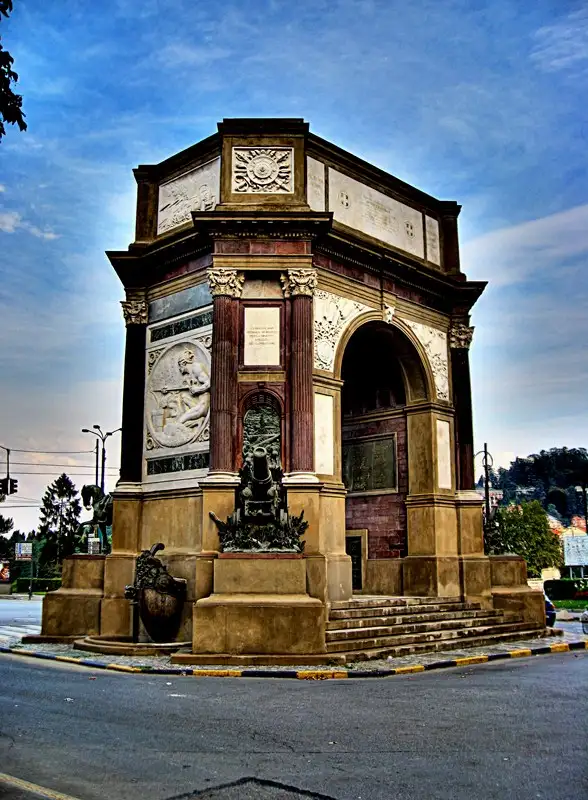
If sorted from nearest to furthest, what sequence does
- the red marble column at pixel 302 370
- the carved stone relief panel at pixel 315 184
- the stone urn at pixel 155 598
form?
1. the stone urn at pixel 155 598
2. the red marble column at pixel 302 370
3. the carved stone relief panel at pixel 315 184

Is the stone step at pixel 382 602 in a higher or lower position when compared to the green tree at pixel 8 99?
lower

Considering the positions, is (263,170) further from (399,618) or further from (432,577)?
(432,577)

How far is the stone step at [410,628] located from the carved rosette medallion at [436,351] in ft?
19.1

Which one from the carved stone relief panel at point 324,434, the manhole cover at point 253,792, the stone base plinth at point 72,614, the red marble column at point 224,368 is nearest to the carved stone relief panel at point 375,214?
the red marble column at point 224,368

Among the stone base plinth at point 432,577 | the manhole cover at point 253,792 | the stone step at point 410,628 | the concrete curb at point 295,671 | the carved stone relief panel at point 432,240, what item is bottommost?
the concrete curb at point 295,671

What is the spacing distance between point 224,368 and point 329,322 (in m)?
2.91

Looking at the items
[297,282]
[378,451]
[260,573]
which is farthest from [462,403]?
[260,573]

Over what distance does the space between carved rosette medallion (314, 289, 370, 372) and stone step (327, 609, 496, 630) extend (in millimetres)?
5329

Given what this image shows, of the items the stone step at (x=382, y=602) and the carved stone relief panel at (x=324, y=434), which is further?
the carved stone relief panel at (x=324, y=434)

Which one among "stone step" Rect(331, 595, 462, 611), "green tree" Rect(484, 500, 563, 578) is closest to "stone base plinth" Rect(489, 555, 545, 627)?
"stone step" Rect(331, 595, 462, 611)

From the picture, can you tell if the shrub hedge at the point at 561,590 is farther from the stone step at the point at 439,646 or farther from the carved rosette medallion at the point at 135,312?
the carved rosette medallion at the point at 135,312

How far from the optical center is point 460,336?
2241 centimetres

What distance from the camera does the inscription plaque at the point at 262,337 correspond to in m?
17.6

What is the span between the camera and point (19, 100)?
20.1ft
